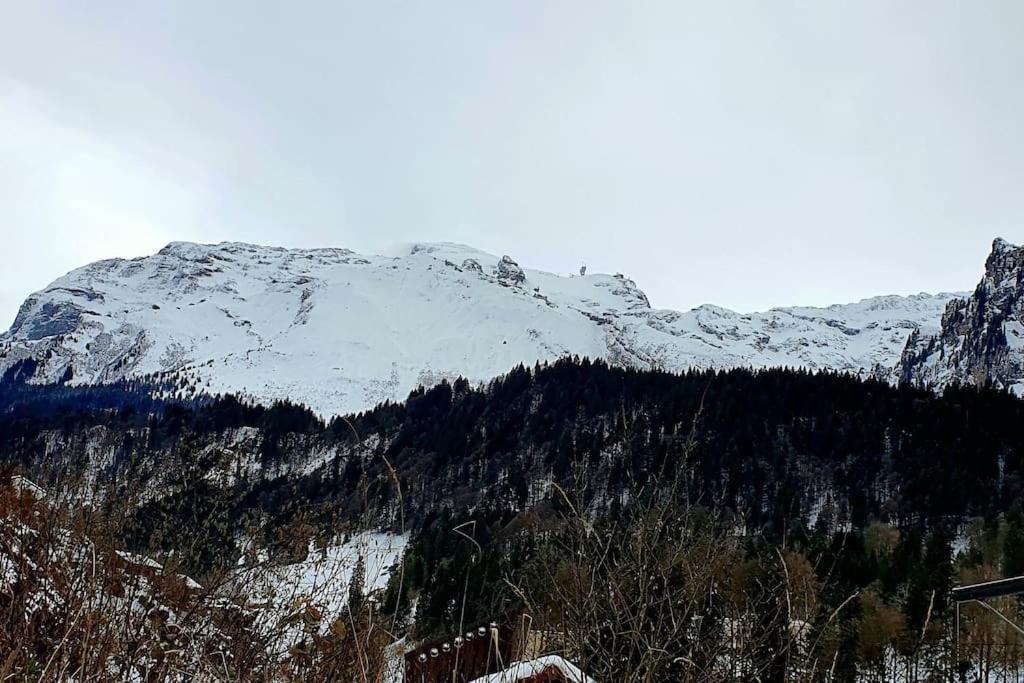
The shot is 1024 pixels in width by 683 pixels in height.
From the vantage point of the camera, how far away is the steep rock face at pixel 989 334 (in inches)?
5408

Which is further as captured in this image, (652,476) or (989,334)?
(989,334)

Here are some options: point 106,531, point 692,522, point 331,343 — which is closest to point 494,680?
point 692,522

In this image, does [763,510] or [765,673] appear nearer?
[765,673]

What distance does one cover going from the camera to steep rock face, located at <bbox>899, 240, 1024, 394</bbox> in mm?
137375

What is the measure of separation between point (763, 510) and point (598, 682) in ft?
263

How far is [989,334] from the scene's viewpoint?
145 m

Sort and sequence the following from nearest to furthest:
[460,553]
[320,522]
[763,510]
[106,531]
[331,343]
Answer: [106,531] → [320,522] → [460,553] → [763,510] → [331,343]

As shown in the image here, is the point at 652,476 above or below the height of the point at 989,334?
below

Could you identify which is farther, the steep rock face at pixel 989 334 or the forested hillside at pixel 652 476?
the steep rock face at pixel 989 334

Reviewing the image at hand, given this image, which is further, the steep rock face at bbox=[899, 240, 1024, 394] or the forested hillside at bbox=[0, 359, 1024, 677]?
the steep rock face at bbox=[899, 240, 1024, 394]

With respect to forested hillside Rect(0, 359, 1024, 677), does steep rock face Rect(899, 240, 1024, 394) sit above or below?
above

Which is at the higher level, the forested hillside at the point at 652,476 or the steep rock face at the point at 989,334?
the steep rock face at the point at 989,334

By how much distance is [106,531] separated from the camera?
447 cm

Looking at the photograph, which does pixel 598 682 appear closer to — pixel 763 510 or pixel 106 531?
Answer: pixel 106 531
